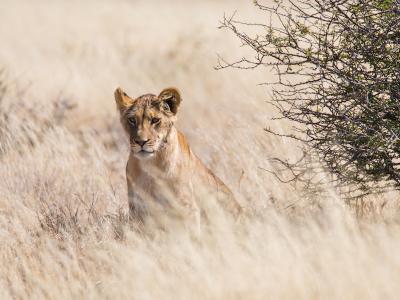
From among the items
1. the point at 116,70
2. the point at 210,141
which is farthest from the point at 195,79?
the point at 210,141

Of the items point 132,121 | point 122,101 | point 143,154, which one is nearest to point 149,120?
point 132,121

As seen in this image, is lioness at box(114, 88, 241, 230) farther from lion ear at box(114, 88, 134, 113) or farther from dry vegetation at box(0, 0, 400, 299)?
dry vegetation at box(0, 0, 400, 299)

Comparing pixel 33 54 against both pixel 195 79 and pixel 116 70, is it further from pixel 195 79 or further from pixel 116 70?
pixel 195 79

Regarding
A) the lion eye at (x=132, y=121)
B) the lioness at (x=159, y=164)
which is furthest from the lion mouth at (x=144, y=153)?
the lion eye at (x=132, y=121)

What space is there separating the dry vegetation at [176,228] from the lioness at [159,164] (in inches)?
10.0

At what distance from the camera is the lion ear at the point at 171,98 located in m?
6.36

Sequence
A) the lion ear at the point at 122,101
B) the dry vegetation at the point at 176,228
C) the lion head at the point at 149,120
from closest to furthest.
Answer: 1. the dry vegetation at the point at 176,228
2. the lion head at the point at 149,120
3. the lion ear at the point at 122,101

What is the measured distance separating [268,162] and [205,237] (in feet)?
5.45

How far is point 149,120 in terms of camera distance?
6.24 meters

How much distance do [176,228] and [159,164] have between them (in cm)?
48

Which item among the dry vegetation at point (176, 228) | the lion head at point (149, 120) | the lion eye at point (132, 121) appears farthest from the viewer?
the lion eye at point (132, 121)

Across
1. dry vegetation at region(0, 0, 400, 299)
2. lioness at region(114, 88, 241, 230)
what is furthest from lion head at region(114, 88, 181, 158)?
dry vegetation at region(0, 0, 400, 299)

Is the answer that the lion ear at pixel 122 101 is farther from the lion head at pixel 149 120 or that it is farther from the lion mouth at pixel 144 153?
the lion mouth at pixel 144 153

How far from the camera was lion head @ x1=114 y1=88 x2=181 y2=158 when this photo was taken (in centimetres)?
616
